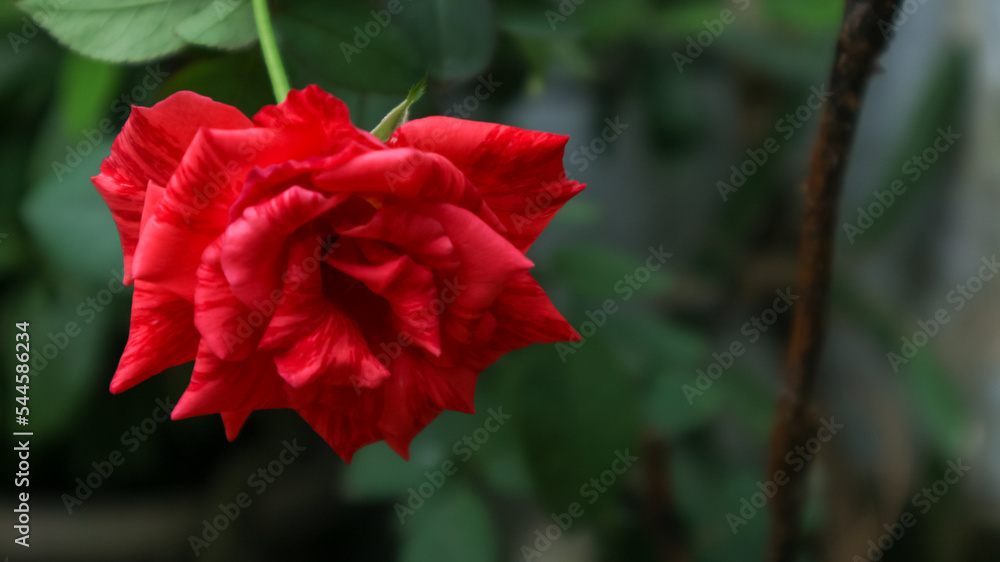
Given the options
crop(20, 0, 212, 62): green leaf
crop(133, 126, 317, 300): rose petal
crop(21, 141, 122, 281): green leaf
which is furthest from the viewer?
crop(21, 141, 122, 281): green leaf

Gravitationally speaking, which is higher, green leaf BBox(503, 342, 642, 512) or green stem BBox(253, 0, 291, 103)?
green stem BBox(253, 0, 291, 103)

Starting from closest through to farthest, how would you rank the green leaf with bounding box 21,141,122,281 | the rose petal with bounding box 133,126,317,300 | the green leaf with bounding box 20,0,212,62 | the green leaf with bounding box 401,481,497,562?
the rose petal with bounding box 133,126,317,300 → the green leaf with bounding box 20,0,212,62 → the green leaf with bounding box 21,141,122,281 → the green leaf with bounding box 401,481,497,562

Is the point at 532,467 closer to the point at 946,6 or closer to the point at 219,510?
the point at 219,510

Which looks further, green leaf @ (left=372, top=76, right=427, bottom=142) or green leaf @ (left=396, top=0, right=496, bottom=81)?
green leaf @ (left=396, top=0, right=496, bottom=81)

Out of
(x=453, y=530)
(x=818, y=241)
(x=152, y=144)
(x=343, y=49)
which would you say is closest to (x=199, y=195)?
(x=152, y=144)

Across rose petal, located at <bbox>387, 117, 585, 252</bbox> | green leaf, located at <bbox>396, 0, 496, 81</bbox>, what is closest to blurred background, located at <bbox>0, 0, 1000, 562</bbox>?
green leaf, located at <bbox>396, 0, 496, 81</bbox>

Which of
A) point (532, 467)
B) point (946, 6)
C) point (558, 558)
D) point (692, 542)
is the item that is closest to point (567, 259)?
point (532, 467)

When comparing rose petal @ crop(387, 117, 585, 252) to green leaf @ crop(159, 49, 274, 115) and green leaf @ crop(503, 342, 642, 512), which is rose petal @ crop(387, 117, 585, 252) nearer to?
green leaf @ crop(159, 49, 274, 115)
